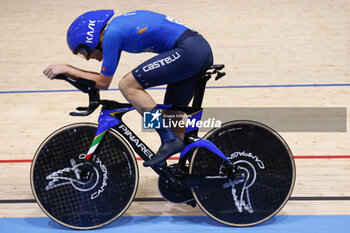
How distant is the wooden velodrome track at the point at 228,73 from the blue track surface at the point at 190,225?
0.09m

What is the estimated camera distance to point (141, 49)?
8.05 ft

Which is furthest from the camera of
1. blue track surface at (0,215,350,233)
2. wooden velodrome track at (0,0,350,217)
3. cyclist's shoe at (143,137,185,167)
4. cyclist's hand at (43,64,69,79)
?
wooden velodrome track at (0,0,350,217)

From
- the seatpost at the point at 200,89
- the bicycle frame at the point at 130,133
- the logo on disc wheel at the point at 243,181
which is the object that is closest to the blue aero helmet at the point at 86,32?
the bicycle frame at the point at 130,133

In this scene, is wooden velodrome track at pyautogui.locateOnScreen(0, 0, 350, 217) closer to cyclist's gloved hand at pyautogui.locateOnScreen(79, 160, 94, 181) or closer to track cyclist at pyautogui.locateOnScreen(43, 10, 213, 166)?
cyclist's gloved hand at pyautogui.locateOnScreen(79, 160, 94, 181)

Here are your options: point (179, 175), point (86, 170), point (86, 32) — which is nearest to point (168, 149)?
point (179, 175)

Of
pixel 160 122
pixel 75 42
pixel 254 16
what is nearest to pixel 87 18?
pixel 75 42

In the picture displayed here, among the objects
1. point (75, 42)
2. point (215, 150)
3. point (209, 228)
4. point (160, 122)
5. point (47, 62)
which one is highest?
point (75, 42)

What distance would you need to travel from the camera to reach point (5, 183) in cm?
322

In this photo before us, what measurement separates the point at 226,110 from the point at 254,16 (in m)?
2.50

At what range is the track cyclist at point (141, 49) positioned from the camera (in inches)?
91.6

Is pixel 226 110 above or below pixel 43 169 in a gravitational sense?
below

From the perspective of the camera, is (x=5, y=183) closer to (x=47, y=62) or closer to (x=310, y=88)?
(x=47, y=62)

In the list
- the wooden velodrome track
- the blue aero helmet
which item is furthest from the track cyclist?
the wooden velodrome track

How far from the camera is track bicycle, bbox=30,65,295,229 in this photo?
8.48 ft
